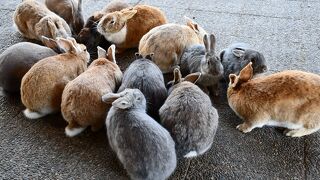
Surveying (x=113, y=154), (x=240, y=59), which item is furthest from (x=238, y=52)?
(x=113, y=154)

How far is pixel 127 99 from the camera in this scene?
1.66 meters

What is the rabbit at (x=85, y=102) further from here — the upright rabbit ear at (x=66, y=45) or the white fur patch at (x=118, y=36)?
the white fur patch at (x=118, y=36)

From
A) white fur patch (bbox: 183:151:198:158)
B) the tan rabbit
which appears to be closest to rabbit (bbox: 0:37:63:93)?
white fur patch (bbox: 183:151:198:158)

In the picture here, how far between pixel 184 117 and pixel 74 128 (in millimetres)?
605

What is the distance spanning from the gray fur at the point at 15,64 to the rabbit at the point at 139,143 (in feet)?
2.59

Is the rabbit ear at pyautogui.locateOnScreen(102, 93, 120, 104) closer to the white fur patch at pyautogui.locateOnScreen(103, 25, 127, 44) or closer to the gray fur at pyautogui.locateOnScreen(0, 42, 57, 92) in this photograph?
the gray fur at pyautogui.locateOnScreen(0, 42, 57, 92)

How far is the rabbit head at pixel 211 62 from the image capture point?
6.91 ft

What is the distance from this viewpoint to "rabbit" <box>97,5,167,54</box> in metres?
2.62

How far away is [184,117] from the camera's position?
1680 mm

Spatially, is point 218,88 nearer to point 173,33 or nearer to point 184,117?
point 173,33

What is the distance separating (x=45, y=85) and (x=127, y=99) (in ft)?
1.80

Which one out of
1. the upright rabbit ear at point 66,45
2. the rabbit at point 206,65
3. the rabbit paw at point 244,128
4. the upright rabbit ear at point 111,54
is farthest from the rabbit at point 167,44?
the rabbit paw at point 244,128

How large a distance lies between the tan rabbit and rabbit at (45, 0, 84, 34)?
1.42 metres

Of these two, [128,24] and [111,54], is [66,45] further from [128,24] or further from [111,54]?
[128,24]
